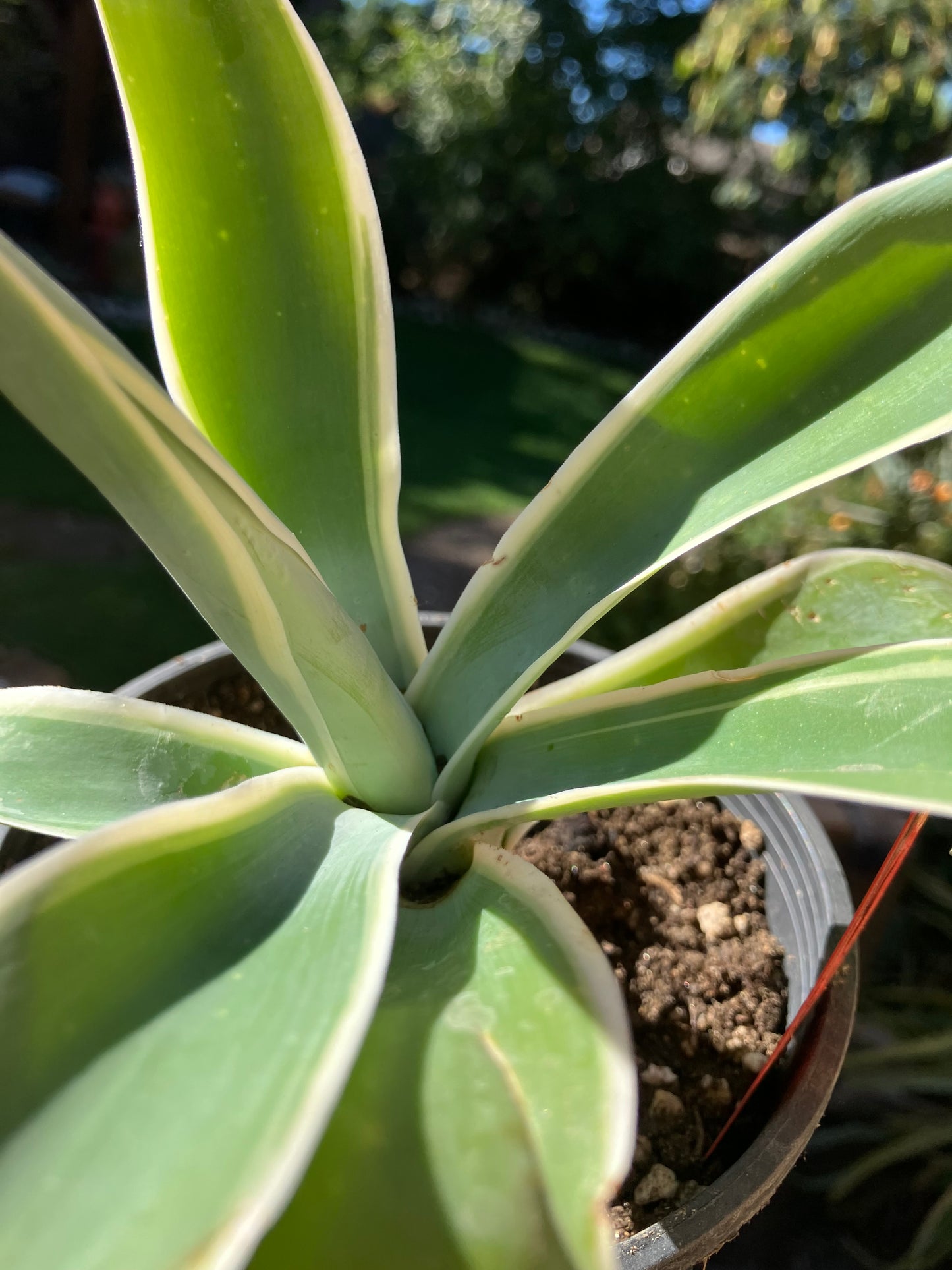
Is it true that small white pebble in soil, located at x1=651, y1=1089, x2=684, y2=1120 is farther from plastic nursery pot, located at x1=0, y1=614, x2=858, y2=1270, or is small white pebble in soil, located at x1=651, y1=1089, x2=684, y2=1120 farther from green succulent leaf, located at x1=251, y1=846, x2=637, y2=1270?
green succulent leaf, located at x1=251, y1=846, x2=637, y2=1270

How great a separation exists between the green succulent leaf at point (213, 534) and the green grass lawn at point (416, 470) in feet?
3.25

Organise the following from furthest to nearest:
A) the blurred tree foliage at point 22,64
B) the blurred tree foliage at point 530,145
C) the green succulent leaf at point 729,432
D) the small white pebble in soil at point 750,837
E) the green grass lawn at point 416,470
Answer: the blurred tree foliage at point 530,145 → the blurred tree foliage at point 22,64 → the green grass lawn at point 416,470 → the small white pebble in soil at point 750,837 → the green succulent leaf at point 729,432

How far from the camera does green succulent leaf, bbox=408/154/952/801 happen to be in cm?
40

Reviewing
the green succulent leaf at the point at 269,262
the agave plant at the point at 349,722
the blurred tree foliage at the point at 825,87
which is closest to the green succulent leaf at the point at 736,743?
the agave plant at the point at 349,722

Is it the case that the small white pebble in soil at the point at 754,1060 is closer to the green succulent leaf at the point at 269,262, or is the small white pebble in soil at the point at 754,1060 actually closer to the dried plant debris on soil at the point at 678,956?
the dried plant debris on soil at the point at 678,956

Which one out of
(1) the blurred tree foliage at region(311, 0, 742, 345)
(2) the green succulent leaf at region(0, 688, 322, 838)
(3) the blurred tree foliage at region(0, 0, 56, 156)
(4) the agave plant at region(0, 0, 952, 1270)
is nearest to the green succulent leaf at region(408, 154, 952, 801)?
(4) the agave plant at region(0, 0, 952, 1270)

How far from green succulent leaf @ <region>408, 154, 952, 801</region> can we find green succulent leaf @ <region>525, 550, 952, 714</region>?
0.17 feet

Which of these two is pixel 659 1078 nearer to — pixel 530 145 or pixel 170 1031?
pixel 170 1031

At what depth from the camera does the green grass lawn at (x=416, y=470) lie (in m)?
1.40

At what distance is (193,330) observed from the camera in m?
0.45

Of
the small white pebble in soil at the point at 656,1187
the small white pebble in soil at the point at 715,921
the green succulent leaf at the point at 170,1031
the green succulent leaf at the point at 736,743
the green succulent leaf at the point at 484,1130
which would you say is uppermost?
the green succulent leaf at the point at 170,1031

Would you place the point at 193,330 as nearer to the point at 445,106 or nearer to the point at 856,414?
the point at 856,414

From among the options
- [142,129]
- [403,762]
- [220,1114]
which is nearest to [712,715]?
[403,762]

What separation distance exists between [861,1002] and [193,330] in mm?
975
